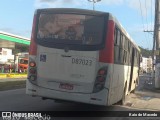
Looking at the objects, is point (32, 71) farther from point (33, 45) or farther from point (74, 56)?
point (74, 56)

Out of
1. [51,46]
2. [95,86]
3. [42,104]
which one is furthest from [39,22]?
[42,104]

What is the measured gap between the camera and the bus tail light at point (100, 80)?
12.1 meters

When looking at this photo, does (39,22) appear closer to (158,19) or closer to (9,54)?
(158,19)

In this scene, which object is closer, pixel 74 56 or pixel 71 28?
pixel 74 56

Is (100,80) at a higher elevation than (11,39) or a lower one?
lower

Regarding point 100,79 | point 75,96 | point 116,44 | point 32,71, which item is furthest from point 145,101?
point 32,71

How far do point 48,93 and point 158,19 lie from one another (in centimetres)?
2250

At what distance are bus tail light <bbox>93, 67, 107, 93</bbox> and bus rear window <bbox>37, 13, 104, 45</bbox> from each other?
2.74 feet

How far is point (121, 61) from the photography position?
48.1 feet

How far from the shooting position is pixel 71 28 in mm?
12617

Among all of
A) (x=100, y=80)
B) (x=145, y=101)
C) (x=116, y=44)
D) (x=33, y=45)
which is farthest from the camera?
(x=145, y=101)

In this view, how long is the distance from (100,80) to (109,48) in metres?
0.98

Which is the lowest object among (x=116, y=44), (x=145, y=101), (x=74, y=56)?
(x=145, y=101)

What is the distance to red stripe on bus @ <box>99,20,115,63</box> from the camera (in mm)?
12188
